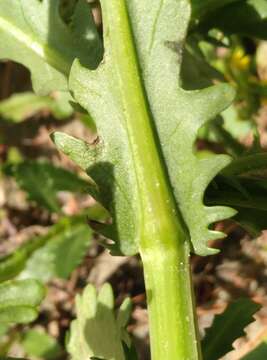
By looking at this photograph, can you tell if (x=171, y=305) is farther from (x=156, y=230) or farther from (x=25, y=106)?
(x=25, y=106)

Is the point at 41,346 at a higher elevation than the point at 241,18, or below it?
below

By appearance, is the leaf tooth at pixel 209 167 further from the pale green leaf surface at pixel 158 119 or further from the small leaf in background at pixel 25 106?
the small leaf in background at pixel 25 106

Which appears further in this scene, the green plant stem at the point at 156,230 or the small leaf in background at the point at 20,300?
the small leaf in background at the point at 20,300

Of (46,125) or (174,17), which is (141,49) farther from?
(46,125)

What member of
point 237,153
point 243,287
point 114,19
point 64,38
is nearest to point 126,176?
point 114,19

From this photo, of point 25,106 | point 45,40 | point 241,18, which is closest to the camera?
point 45,40

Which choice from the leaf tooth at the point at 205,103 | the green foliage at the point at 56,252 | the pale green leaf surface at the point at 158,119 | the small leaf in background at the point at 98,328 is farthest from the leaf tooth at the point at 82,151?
the green foliage at the point at 56,252

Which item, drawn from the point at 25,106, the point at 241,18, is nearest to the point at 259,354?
the point at 241,18
